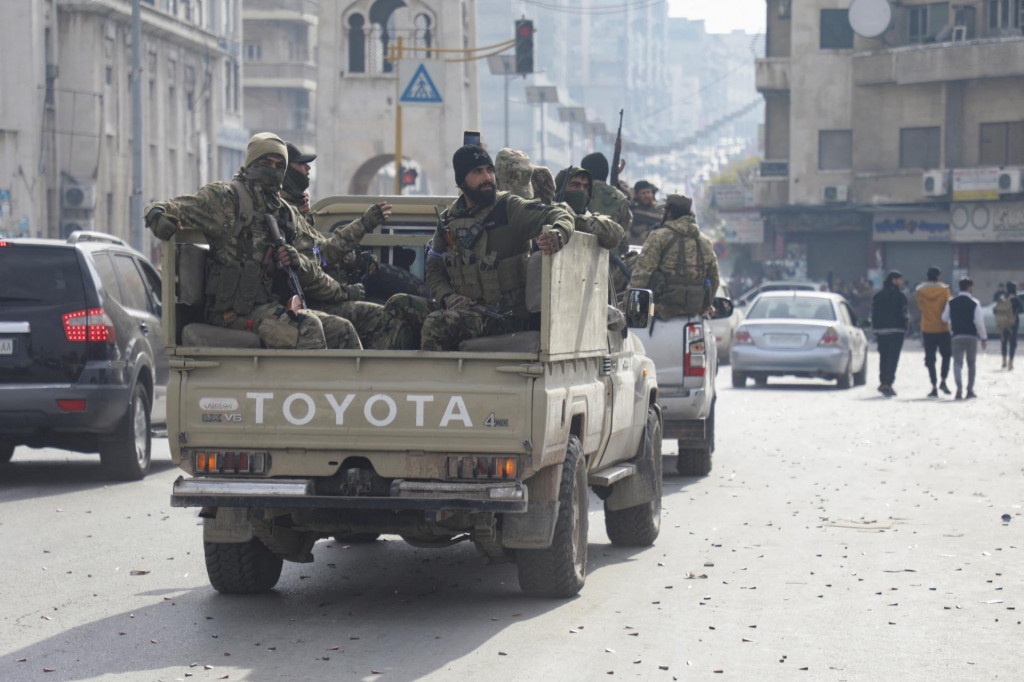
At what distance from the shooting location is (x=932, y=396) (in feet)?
81.3

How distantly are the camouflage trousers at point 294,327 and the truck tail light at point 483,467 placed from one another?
3.02 feet

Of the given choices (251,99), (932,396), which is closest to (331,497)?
(932,396)

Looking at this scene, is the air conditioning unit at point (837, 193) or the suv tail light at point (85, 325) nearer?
the suv tail light at point (85, 325)

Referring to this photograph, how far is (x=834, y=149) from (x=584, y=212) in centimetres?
5442

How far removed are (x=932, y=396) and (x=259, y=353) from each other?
62.1 feet

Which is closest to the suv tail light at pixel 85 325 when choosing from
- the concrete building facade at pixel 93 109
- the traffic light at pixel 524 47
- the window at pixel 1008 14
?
the traffic light at pixel 524 47

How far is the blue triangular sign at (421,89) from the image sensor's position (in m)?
27.6

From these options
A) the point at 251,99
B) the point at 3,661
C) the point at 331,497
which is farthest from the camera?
the point at 251,99

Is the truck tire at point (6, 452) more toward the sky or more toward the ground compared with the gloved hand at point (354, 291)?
more toward the ground

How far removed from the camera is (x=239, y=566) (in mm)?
7980

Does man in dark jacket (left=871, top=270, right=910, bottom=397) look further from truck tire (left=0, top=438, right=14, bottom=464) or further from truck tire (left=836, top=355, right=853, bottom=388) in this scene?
truck tire (left=0, top=438, right=14, bottom=464)

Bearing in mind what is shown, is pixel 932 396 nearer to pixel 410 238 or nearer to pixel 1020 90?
pixel 410 238

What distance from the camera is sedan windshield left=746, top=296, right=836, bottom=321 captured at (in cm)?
2672

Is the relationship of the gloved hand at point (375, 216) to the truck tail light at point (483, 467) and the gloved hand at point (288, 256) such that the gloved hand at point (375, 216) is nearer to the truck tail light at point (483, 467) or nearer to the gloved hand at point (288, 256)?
the gloved hand at point (288, 256)
